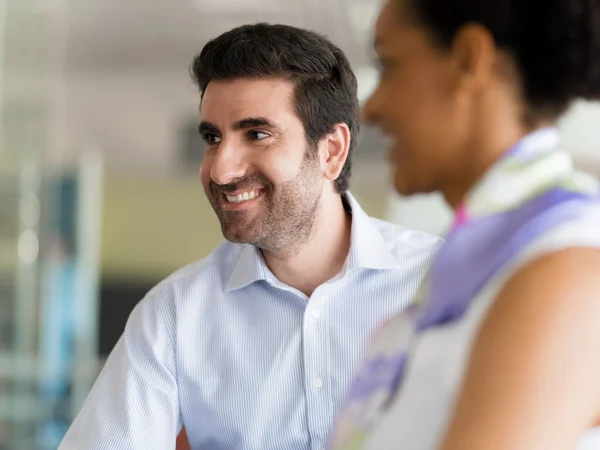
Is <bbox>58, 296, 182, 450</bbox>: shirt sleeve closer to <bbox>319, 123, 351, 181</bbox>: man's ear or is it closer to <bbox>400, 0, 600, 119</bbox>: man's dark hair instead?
<bbox>319, 123, 351, 181</bbox>: man's ear

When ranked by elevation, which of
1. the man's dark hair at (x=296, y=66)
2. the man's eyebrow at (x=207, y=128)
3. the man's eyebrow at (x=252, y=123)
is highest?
the man's dark hair at (x=296, y=66)

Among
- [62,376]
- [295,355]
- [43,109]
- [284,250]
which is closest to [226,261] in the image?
[284,250]

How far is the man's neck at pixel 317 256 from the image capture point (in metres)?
1.78

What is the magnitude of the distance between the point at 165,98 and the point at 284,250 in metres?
7.27

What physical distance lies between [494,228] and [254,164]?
1.10 m

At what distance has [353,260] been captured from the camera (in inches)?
68.1

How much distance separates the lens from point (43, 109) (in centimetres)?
368

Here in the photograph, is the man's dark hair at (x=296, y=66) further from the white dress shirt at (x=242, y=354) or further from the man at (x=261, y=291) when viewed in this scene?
the white dress shirt at (x=242, y=354)

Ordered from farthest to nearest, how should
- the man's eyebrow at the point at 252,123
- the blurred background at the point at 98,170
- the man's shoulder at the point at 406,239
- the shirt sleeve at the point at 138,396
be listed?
the blurred background at the point at 98,170 < the man's shoulder at the point at 406,239 < the man's eyebrow at the point at 252,123 < the shirt sleeve at the point at 138,396

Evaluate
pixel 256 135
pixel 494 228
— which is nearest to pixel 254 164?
pixel 256 135

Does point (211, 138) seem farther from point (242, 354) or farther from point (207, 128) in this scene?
point (242, 354)

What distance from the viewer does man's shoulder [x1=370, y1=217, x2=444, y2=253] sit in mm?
1810

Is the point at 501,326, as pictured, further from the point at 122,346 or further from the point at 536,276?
the point at 122,346

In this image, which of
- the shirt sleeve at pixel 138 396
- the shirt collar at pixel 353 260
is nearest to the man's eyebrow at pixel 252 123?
the shirt collar at pixel 353 260
